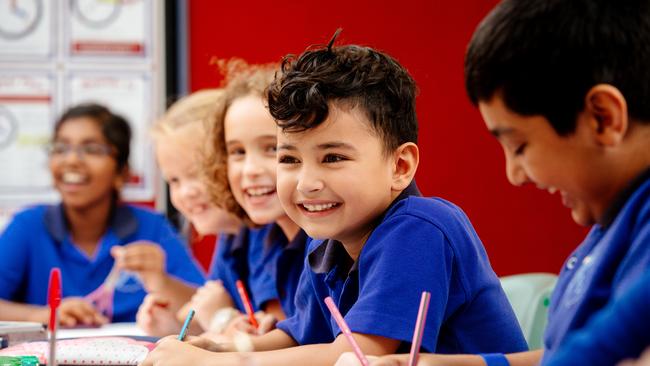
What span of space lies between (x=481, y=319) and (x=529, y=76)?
392 millimetres

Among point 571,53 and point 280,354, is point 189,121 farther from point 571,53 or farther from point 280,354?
point 571,53

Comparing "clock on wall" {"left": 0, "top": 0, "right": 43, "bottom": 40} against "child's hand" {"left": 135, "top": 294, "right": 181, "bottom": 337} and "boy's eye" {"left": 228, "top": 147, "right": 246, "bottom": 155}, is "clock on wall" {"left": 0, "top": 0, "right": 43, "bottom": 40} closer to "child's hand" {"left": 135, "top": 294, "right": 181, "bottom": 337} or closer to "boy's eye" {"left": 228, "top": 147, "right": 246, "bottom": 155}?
"child's hand" {"left": 135, "top": 294, "right": 181, "bottom": 337}

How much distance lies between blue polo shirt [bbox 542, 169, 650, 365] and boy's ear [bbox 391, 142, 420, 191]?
14.2 inches

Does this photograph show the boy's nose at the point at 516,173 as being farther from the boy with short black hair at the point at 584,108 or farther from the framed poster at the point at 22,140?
the framed poster at the point at 22,140

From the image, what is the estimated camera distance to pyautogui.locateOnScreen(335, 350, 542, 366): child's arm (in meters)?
0.86

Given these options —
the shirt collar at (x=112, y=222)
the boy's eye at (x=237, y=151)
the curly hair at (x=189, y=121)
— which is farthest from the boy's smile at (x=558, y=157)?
the shirt collar at (x=112, y=222)

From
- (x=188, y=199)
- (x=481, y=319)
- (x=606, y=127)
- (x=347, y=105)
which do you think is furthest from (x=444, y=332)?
(x=188, y=199)

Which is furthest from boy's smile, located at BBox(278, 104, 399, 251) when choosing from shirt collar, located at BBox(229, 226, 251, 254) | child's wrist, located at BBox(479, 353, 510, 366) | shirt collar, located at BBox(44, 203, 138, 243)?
shirt collar, located at BBox(44, 203, 138, 243)

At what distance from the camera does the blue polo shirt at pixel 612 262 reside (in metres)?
0.69

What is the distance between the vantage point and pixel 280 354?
3.28 feet

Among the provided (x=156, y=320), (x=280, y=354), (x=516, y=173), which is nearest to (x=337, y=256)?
(x=280, y=354)

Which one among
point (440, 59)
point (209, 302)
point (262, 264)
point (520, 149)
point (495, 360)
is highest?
point (520, 149)

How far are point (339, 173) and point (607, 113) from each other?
42 centimetres

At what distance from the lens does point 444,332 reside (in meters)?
1.05
